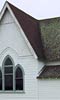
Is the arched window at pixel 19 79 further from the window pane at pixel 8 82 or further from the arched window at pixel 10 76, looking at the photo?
the window pane at pixel 8 82

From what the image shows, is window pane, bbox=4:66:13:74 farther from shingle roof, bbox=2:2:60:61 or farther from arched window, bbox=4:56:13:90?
shingle roof, bbox=2:2:60:61

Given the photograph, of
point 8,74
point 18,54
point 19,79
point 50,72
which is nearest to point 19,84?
point 19,79

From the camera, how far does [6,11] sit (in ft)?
77.9

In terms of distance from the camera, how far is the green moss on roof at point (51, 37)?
23209mm

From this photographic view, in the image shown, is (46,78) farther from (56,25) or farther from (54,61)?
(56,25)

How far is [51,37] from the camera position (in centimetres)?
2464

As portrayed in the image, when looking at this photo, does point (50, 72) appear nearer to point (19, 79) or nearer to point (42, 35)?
point (19, 79)

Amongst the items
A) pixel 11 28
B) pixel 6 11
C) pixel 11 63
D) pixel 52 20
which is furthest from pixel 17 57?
pixel 52 20

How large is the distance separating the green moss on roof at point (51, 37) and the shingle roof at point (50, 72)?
0.70 meters

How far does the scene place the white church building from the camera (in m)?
21.7

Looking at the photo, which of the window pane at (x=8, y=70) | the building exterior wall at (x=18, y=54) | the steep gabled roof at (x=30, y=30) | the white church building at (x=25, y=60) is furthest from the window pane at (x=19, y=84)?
the steep gabled roof at (x=30, y=30)

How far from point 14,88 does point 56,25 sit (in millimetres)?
6678

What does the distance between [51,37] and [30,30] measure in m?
1.97

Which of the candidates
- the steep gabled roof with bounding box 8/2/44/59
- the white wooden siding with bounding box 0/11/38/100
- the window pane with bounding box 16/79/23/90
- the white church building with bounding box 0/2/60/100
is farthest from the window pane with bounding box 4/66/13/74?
the steep gabled roof with bounding box 8/2/44/59
